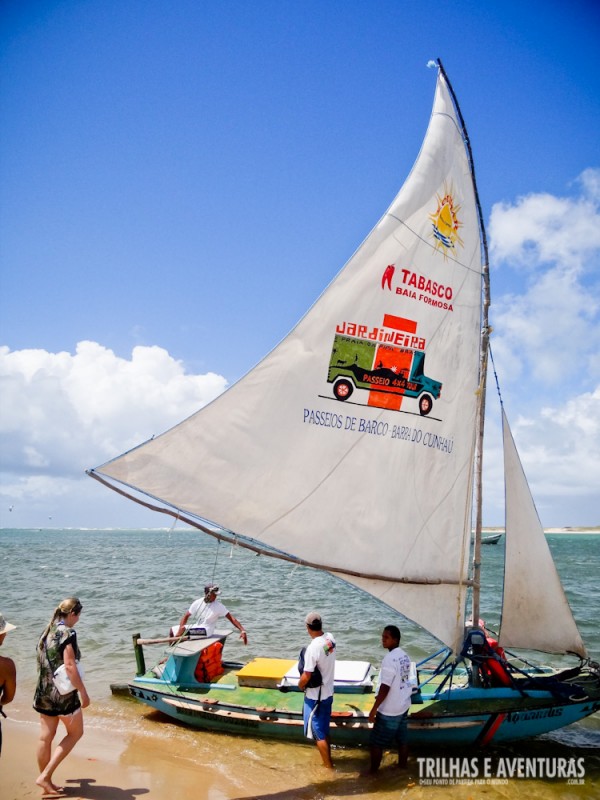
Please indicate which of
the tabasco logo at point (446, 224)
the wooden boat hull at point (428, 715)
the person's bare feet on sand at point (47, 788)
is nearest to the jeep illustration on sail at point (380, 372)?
the tabasco logo at point (446, 224)

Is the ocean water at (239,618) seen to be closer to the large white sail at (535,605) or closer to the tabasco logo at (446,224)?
the large white sail at (535,605)

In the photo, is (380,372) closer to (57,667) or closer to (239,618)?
(57,667)

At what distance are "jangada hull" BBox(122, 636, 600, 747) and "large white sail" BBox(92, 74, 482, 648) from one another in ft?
3.43

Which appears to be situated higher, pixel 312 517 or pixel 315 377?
pixel 315 377

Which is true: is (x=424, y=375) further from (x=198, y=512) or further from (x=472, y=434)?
(x=198, y=512)

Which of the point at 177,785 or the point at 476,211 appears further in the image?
the point at 476,211

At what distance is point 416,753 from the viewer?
8422mm

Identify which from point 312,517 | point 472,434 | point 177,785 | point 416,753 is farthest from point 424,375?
point 177,785

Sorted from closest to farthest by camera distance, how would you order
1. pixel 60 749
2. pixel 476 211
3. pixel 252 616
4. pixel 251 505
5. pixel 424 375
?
pixel 60 749 → pixel 251 505 → pixel 424 375 → pixel 476 211 → pixel 252 616

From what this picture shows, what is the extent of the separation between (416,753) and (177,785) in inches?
143

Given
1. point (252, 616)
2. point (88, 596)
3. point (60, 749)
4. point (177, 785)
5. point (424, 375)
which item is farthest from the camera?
point (88, 596)

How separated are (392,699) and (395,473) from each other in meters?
3.17

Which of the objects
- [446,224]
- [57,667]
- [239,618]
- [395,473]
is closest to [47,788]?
[57,667]

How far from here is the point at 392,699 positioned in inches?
293
